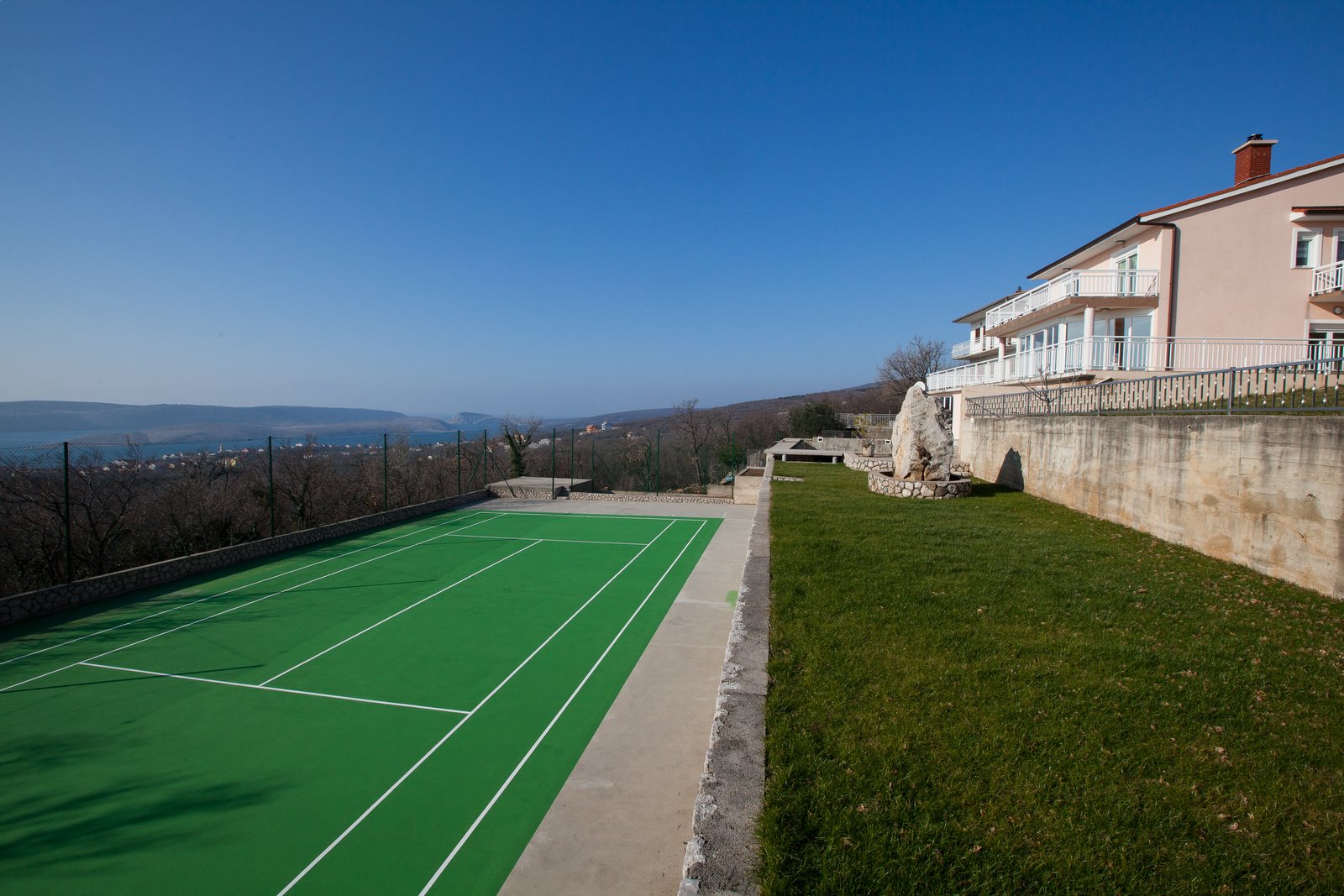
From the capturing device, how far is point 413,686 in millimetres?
6523

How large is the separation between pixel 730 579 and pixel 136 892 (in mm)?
8388

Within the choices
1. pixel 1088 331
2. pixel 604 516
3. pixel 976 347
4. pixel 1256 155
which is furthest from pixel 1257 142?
pixel 604 516

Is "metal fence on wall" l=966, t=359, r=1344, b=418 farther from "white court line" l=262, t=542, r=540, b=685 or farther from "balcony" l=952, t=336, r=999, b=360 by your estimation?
"balcony" l=952, t=336, r=999, b=360

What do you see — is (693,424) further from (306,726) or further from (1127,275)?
(306,726)

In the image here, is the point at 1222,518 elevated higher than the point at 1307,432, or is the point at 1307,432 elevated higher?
the point at 1307,432

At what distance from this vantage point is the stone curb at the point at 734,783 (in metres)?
2.54

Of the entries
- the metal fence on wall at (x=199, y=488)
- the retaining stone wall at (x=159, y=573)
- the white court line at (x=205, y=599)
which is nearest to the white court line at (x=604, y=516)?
the metal fence on wall at (x=199, y=488)

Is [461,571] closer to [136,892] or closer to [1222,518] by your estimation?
[136,892]

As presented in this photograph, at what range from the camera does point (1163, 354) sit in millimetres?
17547

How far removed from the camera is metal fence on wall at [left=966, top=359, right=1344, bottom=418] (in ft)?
22.6

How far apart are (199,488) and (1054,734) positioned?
1788cm

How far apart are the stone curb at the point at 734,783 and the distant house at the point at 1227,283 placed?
687 inches

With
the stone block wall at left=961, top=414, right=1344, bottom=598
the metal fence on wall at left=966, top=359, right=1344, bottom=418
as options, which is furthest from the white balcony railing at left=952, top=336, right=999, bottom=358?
the stone block wall at left=961, top=414, right=1344, bottom=598

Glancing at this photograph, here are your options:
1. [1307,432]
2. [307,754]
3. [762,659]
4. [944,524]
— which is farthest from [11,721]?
[1307,432]
